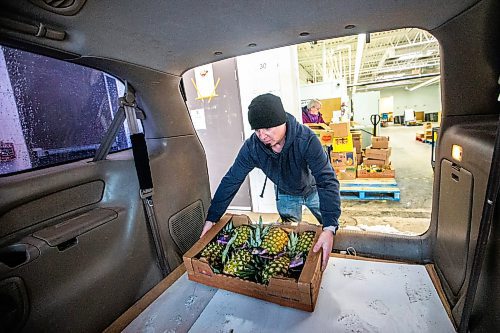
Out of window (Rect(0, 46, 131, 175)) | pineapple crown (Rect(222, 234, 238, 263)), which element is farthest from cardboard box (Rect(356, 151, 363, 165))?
window (Rect(0, 46, 131, 175))

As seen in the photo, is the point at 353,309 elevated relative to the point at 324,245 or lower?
lower

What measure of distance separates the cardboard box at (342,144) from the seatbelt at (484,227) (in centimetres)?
424

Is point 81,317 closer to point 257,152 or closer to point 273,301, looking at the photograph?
point 273,301

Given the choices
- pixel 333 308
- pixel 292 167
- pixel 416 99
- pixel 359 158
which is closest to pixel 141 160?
pixel 292 167

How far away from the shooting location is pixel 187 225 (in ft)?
6.11

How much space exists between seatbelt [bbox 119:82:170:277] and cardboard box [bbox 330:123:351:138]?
3980 mm

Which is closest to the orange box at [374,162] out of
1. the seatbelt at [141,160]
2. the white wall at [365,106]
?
the white wall at [365,106]

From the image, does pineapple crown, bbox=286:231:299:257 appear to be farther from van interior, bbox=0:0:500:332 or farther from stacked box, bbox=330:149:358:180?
stacked box, bbox=330:149:358:180

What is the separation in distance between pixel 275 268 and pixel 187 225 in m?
0.83

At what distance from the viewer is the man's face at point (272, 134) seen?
160 cm

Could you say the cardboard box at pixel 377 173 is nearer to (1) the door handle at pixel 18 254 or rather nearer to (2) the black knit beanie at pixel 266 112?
(2) the black knit beanie at pixel 266 112

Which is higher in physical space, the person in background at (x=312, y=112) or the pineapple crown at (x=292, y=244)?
the person in background at (x=312, y=112)

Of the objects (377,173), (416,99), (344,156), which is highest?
(416,99)

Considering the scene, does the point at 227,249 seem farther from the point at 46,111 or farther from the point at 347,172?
the point at 347,172
